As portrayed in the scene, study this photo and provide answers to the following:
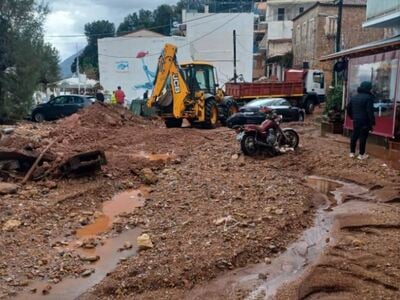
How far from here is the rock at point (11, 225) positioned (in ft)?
23.6

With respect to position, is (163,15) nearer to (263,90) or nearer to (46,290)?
(263,90)

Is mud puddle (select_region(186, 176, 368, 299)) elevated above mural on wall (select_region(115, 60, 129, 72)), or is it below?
below

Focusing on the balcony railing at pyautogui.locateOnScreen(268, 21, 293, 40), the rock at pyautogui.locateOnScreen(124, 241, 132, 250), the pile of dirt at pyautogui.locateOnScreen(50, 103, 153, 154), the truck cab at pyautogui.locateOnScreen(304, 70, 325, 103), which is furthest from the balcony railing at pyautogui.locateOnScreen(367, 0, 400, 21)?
the balcony railing at pyautogui.locateOnScreen(268, 21, 293, 40)

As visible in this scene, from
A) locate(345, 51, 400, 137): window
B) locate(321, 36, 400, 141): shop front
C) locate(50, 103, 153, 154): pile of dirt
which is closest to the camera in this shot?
locate(321, 36, 400, 141): shop front

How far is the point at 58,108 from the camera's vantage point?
1096 inches

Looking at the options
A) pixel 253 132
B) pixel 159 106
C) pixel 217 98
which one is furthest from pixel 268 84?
pixel 253 132

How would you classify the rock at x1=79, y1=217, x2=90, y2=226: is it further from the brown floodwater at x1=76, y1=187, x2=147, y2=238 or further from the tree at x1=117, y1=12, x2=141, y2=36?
the tree at x1=117, y1=12, x2=141, y2=36

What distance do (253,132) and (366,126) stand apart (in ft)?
9.08

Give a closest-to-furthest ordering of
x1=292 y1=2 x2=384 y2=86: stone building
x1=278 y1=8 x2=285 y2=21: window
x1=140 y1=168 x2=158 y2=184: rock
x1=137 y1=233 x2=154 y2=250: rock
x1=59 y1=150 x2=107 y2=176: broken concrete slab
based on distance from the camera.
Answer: x1=137 y1=233 x2=154 y2=250: rock
x1=59 y1=150 x2=107 y2=176: broken concrete slab
x1=140 y1=168 x2=158 y2=184: rock
x1=292 y1=2 x2=384 y2=86: stone building
x1=278 y1=8 x2=285 y2=21: window

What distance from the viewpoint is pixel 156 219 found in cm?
770

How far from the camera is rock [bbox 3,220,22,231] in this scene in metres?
7.20

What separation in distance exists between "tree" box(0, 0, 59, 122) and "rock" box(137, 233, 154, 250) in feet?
65.5

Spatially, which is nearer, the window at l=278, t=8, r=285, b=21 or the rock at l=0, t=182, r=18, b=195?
the rock at l=0, t=182, r=18, b=195

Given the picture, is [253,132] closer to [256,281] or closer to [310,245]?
[310,245]
